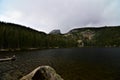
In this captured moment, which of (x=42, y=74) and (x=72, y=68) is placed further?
(x=72, y=68)

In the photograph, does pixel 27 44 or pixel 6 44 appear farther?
pixel 27 44

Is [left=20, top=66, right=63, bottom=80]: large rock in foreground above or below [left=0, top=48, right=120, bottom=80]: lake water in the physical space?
above

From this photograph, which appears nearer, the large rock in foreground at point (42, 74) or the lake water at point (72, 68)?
the large rock in foreground at point (42, 74)

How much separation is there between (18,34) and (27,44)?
1727 centimetres

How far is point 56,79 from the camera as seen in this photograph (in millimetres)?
17734

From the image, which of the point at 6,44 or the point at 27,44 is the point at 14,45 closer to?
the point at 6,44

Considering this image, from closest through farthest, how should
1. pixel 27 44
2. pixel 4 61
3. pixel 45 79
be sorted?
pixel 45 79 < pixel 4 61 < pixel 27 44

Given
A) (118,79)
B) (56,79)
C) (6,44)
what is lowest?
(118,79)

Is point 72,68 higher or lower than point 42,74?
lower

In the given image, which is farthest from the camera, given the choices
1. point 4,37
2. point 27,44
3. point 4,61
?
point 27,44

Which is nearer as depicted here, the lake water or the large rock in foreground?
the large rock in foreground

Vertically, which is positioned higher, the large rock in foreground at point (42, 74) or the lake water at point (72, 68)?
the large rock in foreground at point (42, 74)

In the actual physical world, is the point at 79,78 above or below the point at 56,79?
below

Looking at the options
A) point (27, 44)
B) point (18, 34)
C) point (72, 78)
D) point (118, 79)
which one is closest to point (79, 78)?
point (72, 78)
